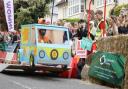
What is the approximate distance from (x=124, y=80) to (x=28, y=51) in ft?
17.9

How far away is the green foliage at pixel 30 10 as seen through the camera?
137 feet

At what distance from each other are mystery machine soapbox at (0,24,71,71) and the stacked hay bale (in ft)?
5.01

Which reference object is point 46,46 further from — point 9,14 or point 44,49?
point 9,14

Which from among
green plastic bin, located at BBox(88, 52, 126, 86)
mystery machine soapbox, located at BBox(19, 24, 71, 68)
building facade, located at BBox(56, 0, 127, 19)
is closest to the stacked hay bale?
green plastic bin, located at BBox(88, 52, 126, 86)

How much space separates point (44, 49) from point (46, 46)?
0.54 ft

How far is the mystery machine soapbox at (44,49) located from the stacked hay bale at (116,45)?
5.01ft

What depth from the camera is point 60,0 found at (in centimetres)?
6906

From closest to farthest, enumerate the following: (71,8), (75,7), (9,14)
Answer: (9,14) → (75,7) → (71,8)

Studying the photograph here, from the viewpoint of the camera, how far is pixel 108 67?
17125 millimetres

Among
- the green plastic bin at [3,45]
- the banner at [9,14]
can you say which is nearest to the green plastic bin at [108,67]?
the green plastic bin at [3,45]

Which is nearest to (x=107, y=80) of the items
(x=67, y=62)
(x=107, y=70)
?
(x=107, y=70)

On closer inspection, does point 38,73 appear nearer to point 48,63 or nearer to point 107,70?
point 48,63

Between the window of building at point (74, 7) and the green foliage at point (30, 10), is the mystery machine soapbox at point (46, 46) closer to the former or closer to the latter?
the green foliage at point (30, 10)

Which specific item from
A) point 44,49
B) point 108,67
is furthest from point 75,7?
point 108,67
